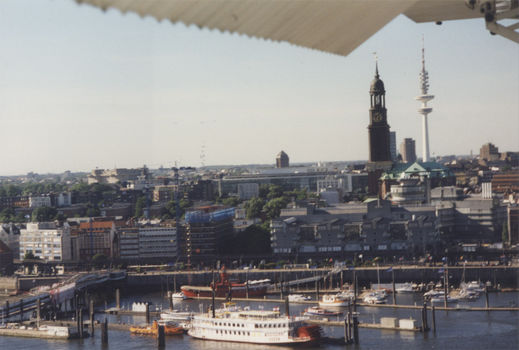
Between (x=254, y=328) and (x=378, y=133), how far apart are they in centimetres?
2067

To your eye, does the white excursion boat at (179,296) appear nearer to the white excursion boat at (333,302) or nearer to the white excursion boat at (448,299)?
the white excursion boat at (333,302)

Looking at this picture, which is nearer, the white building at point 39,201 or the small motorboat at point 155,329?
the small motorboat at point 155,329

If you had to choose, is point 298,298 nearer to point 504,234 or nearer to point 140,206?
point 504,234

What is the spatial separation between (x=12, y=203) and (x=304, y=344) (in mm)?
32224

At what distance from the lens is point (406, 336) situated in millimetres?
15141

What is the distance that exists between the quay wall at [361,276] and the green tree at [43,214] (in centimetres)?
1320

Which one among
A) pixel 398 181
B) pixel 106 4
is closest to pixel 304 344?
pixel 106 4

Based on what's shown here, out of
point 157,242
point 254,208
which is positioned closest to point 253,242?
point 157,242

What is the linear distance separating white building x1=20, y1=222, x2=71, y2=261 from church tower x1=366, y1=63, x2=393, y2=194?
12099mm

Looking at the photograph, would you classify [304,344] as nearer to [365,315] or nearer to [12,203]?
[365,315]

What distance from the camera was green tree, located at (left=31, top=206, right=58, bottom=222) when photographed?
38.4m

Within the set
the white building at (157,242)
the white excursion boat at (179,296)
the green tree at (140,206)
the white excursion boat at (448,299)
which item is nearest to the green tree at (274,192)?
the green tree at (140,206)

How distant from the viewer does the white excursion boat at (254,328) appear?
15.7 meters

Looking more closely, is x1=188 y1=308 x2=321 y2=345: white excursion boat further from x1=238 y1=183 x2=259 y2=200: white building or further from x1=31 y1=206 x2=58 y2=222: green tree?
x1=238 y1=183 x2=259 y2=200: white building
